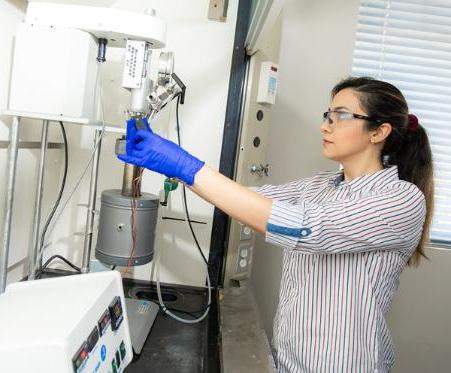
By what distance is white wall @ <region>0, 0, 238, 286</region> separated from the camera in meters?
1.57

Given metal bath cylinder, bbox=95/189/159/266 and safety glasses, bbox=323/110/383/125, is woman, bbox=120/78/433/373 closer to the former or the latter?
safety glasses, bbox=323/110/383/125

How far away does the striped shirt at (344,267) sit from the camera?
0.77 m

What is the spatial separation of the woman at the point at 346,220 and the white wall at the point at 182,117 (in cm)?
65

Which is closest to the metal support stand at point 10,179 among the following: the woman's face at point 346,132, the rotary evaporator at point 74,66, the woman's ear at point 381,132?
the rotary evaporator at point 74,66

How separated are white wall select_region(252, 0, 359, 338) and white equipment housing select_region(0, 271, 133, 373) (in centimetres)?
115

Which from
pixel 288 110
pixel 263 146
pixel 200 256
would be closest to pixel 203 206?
pixel 200 256

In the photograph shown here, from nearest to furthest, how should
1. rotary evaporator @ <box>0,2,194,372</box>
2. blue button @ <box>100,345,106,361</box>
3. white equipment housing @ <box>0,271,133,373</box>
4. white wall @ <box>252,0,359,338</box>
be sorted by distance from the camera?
1. white equipment housing @ <box>0,271,133,373</box>
2. blue button @ <box>100,345,106,361</box>
3. rotary evaporator @ <box>0,2,194,372</box>
4. white wall @ <box>252,0,359,338</box>

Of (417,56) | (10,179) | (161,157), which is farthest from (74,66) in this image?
(417,56)

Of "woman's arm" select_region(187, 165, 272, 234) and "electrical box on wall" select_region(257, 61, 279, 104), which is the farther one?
"electrical box on wall" select_region(257, 61, 279, 104)

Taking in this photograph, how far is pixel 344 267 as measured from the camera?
0.92m

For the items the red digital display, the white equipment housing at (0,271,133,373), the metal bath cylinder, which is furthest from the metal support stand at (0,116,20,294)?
the red digital display

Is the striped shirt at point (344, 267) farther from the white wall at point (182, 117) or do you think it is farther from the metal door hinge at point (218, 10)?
the metal door hinge at point (218, 10)

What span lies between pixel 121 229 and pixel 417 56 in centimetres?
176

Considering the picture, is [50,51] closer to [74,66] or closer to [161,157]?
[74,66]
